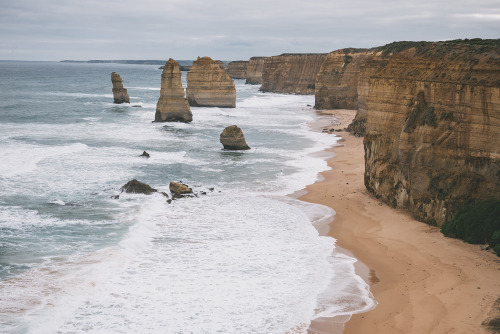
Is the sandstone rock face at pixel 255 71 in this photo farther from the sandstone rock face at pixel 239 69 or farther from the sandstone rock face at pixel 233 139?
the sandstone rock face at pixel 233 139

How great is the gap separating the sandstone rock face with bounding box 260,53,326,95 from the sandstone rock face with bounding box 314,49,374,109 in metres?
37.7

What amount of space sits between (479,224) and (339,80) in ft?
175

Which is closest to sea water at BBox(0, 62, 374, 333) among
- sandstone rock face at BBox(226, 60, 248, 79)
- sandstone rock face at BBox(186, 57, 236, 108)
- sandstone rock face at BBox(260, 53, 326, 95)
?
sandstone rock face at BBox(186, 57, 236, 108)

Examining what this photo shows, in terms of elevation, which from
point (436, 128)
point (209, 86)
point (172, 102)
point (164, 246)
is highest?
point (209, 86)

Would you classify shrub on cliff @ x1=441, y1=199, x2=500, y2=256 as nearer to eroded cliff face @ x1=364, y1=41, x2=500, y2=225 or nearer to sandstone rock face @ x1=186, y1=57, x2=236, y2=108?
eroded cliff face @ x1=364, y1=41, x2=500, y2=225

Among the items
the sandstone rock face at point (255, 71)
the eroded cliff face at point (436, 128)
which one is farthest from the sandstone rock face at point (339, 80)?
the sandstone rock face at point (255, 71)

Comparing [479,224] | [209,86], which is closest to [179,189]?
[479,224]

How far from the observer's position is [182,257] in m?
16.8

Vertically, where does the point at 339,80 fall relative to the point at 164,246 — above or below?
above

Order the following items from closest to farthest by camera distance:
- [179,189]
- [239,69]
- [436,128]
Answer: [436,128], [179,189], [239,69]

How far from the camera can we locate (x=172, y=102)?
5209 cm

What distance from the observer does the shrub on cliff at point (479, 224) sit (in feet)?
53.3

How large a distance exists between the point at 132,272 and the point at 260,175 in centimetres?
1526

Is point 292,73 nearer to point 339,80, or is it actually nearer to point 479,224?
point 339,80
